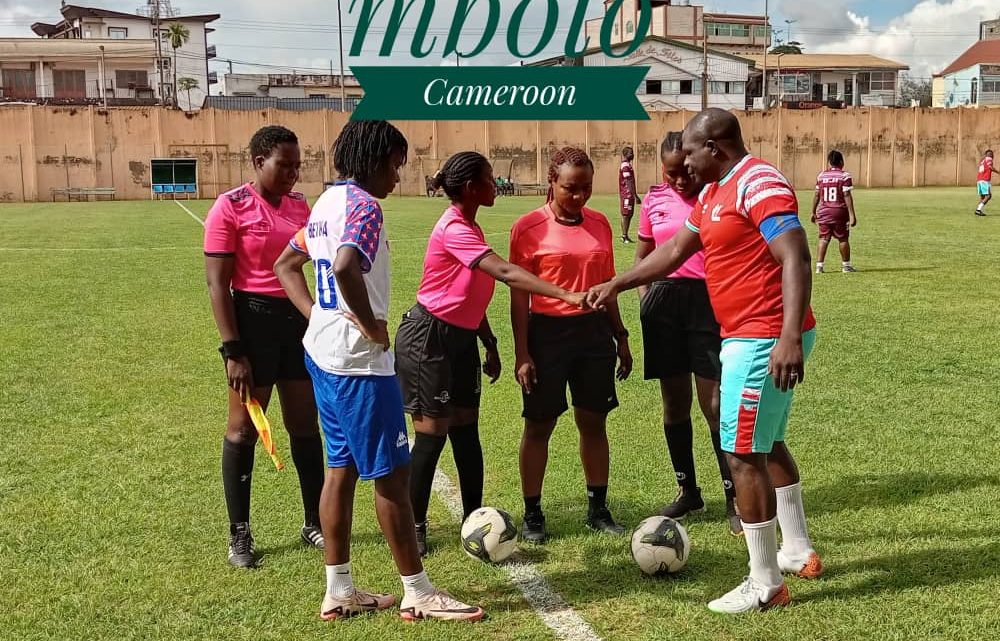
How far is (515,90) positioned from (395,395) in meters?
47.4

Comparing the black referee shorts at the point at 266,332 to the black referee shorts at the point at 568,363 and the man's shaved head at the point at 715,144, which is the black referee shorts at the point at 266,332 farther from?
the man's shaved head at the point at 715,144

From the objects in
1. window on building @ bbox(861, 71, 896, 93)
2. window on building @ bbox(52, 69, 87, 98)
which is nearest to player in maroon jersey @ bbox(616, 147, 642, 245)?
window on building @ bbox(52, 69, 87, 98)

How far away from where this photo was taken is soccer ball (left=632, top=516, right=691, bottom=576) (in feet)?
15.7

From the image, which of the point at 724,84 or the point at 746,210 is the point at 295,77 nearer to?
the point at 724,84

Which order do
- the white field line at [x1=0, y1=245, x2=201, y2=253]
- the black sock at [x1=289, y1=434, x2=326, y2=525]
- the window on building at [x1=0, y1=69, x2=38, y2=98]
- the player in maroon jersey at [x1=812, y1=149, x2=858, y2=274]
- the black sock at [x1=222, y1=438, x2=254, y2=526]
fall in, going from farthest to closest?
the window on building at [x1=0, y1=69, x2=38, y2=98] < the white field line at [x1=0, y1=245, x2=201, y2=253] < the player in maroon jersey at [x1=812, y1=149, x2=858, y2=274] < the black sock at [x1=289, y1=434, x2=326, y2=525] < the black sock at [x1=222, y1=438, x2=254, y2=526]

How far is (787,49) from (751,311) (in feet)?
336

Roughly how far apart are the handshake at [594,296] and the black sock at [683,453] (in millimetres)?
1142

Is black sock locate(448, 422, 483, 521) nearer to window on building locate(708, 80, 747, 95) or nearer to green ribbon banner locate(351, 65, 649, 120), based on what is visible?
green ribbon banner locate(351, 65, 649, 120)

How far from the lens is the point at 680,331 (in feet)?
18.6

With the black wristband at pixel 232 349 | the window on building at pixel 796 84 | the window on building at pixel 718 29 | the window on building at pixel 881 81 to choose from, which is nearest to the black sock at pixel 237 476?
the black wristband at pixel 232 349

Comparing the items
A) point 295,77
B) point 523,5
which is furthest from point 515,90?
point 295,77

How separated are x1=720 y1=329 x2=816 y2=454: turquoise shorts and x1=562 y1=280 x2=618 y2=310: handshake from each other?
2.67ft

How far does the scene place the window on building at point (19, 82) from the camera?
76.9 meters

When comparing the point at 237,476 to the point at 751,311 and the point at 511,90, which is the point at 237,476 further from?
the point at 511,90
